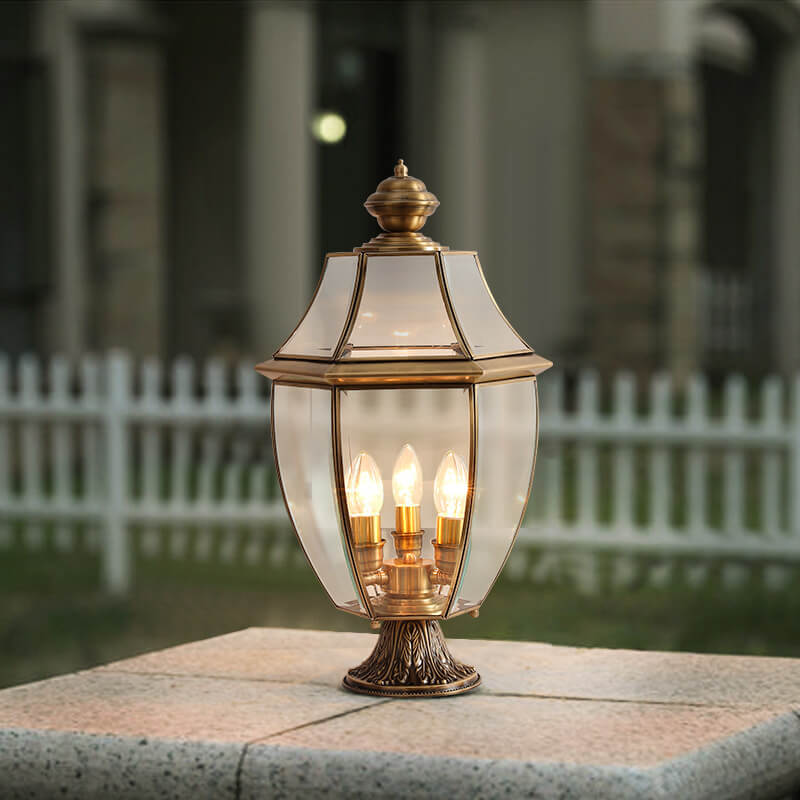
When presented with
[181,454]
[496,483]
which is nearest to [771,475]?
[181,454]

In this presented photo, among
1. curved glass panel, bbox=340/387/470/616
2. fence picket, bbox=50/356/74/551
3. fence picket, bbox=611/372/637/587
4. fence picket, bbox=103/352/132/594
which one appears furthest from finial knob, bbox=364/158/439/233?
fence picket, bbox=50/356/74/551

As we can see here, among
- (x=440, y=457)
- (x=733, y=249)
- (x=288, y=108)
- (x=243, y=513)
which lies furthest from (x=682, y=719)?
(x=733, y=249)

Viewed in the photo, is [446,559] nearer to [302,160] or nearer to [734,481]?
[734,481]

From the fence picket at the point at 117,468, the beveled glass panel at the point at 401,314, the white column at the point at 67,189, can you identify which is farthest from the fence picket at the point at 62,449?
the beveled glass panel at the point at 401,314

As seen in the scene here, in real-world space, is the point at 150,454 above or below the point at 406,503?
A: below

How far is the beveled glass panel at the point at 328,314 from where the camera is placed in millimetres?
2609

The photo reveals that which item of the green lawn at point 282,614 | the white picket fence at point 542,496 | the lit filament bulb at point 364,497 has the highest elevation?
the lit filament bulb at point 364,497

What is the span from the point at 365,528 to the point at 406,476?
0.12 meters

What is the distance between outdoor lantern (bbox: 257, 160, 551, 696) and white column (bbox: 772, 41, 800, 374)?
1188 cm

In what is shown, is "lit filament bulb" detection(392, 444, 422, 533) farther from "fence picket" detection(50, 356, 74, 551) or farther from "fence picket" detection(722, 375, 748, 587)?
"fence picket" detection(50, 356, 74, 551)

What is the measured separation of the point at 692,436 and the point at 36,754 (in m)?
5.25

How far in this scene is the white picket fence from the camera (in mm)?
7223

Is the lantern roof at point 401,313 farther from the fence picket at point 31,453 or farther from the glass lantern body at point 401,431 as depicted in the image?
the fence picket at point 31,453

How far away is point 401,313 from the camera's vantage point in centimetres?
261
